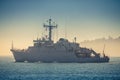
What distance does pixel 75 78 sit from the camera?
273 feet

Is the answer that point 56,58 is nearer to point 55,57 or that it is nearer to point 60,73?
point 55,57

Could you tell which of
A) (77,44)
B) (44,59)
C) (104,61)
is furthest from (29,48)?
(104,61)

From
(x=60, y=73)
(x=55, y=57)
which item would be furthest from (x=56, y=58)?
(x=60, y=73)

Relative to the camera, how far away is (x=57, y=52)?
139375mm

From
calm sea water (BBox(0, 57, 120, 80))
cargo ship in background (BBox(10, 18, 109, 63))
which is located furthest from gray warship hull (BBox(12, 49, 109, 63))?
calm sea water (BBox(0, 57, 120, 80))

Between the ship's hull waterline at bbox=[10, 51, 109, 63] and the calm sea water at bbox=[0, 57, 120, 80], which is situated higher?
the ship's hull waterline at bbox=[10, 51, 109, 63]

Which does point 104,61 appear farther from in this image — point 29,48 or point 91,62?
point 29,48

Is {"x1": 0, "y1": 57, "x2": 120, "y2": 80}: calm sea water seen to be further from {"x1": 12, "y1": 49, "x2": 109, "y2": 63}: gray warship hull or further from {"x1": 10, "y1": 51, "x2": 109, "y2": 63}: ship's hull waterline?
{"x1": 10, "y1": 51, "x2": 109, "y2": 63}: ship's hull waterline

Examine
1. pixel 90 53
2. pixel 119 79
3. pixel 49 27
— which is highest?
pixel 49 27

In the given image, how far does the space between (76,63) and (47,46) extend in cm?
1060

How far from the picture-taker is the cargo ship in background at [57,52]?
5487 inches

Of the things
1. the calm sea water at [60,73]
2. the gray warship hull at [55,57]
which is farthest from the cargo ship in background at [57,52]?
the calm sea water at [60,73]

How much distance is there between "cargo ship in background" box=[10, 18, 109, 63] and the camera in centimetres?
13938

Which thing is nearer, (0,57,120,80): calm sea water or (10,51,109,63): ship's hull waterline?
(0,57,120,80): calm sea water
